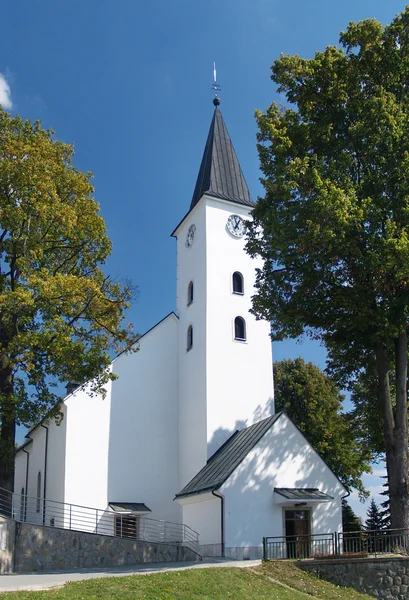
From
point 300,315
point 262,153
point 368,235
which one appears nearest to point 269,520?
point 300,315

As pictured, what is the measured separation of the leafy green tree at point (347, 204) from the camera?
17859mm

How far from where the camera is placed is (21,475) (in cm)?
3719

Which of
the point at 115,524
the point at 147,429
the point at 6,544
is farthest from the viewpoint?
the point at 147,429

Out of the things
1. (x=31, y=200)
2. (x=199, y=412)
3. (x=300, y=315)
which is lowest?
(x=199, y=412)

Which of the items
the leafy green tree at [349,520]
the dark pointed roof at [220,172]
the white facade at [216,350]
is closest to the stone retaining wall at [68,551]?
the white facade at [216,350]

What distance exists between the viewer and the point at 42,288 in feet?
60.8

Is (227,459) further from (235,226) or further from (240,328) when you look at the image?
(235,226)

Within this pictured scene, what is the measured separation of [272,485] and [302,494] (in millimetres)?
1130

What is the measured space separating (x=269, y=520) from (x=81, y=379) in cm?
867

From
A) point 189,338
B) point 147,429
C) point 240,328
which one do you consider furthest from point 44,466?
point 240,328

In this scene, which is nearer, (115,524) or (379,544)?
(379,544)

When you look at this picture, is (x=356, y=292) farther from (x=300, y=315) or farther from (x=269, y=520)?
(x=269, y=520)

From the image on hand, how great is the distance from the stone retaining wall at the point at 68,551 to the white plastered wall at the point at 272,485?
262cm

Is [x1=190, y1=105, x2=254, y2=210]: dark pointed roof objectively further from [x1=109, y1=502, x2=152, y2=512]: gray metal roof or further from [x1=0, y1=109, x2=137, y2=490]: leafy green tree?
[x1=109, y1=502, x2=152, y2=512]: gray metal roof
